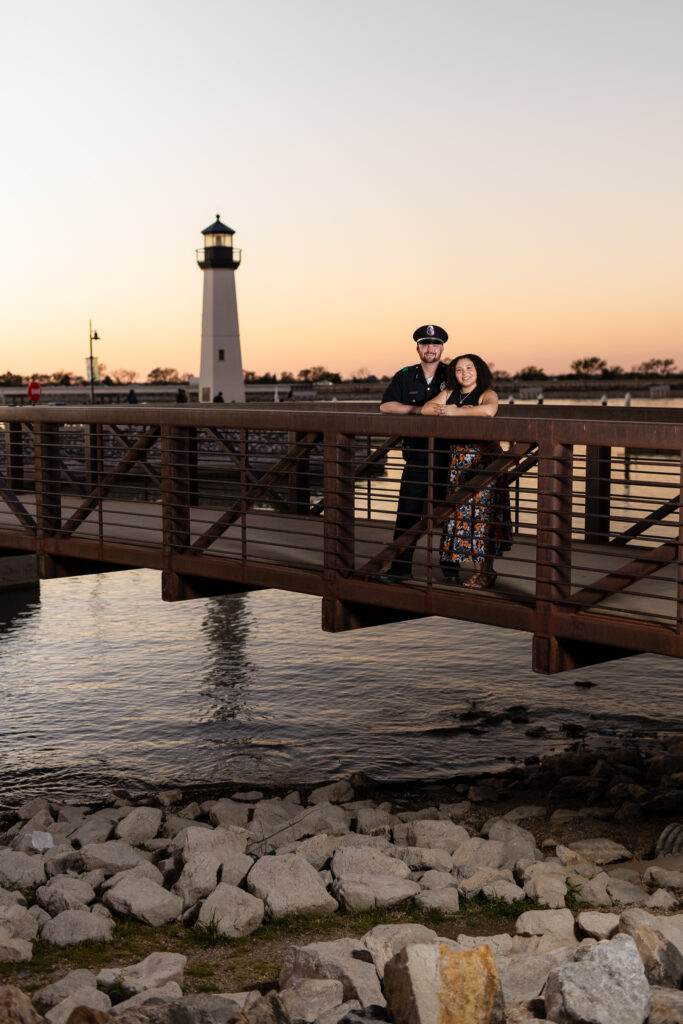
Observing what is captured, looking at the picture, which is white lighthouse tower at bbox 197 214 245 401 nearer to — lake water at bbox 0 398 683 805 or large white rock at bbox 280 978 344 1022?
lake water at bbox 0 398 683 805

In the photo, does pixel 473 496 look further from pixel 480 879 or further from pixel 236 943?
pixel 236 943

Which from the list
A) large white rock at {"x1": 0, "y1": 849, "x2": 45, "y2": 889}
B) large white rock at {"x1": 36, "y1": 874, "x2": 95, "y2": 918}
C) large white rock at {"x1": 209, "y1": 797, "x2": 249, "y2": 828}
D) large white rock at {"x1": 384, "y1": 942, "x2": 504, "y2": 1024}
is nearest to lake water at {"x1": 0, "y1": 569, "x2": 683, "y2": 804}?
large white rock at {"x1": 209, "y1": 797, "x2": 249, "y2": 828}

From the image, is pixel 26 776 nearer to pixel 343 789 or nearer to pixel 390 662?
pixel 343 789

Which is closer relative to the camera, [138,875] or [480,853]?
[138,875]

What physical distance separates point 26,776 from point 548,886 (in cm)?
710

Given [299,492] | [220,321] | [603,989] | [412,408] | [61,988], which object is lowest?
[61,988]

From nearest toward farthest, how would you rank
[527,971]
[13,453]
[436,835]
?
1. [527,971]
2. [436,835]
3. [13,453]

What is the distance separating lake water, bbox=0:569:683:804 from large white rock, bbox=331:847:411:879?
3.92 metres

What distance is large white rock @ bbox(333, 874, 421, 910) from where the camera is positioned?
7.98 metres

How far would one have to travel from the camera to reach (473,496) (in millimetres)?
7672

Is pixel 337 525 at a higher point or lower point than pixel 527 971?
higher

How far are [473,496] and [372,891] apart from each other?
9.12 ft

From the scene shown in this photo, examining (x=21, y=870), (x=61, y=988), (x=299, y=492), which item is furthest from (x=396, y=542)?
(x=299, y=492)

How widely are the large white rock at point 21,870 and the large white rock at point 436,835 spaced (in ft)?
9.30
